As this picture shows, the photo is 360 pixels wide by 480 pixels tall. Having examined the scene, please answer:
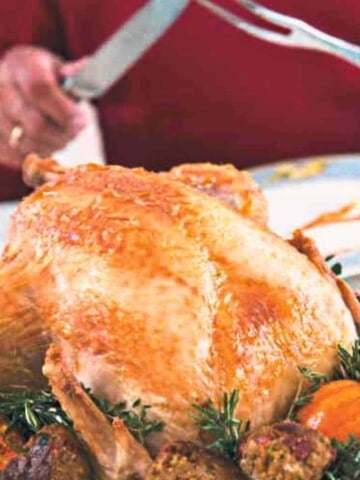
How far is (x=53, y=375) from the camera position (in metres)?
0.82

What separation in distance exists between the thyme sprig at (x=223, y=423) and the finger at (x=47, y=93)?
4.38 feet

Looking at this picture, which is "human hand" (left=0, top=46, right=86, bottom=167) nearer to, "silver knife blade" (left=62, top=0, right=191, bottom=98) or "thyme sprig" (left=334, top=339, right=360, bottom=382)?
"silver knife blade" (left=62, top=0, right=191, bottom=98)

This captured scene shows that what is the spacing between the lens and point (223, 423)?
2.74 ft

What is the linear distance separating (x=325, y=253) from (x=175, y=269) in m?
0.50

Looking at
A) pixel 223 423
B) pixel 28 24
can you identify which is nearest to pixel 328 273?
pixel 223 423

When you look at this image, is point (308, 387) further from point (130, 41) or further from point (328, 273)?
point (130, 41)

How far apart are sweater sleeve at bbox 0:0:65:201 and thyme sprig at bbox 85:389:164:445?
6.55ft

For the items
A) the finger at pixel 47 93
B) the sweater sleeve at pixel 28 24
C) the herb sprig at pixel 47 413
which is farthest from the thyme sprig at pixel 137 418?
the sweater sleeve at pixel 28 24

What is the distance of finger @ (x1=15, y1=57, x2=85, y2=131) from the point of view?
2.10 metres

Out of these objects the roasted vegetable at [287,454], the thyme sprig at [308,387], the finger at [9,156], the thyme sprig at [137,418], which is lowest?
the finger at [9,156]

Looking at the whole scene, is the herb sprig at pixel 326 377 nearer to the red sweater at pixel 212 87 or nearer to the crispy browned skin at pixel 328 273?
the crispy browned skin at pixel 328 273

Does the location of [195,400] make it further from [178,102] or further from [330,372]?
[178,102]

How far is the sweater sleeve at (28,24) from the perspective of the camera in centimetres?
268

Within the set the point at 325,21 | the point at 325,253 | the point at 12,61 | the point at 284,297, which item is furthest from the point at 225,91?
the point at 284,297
